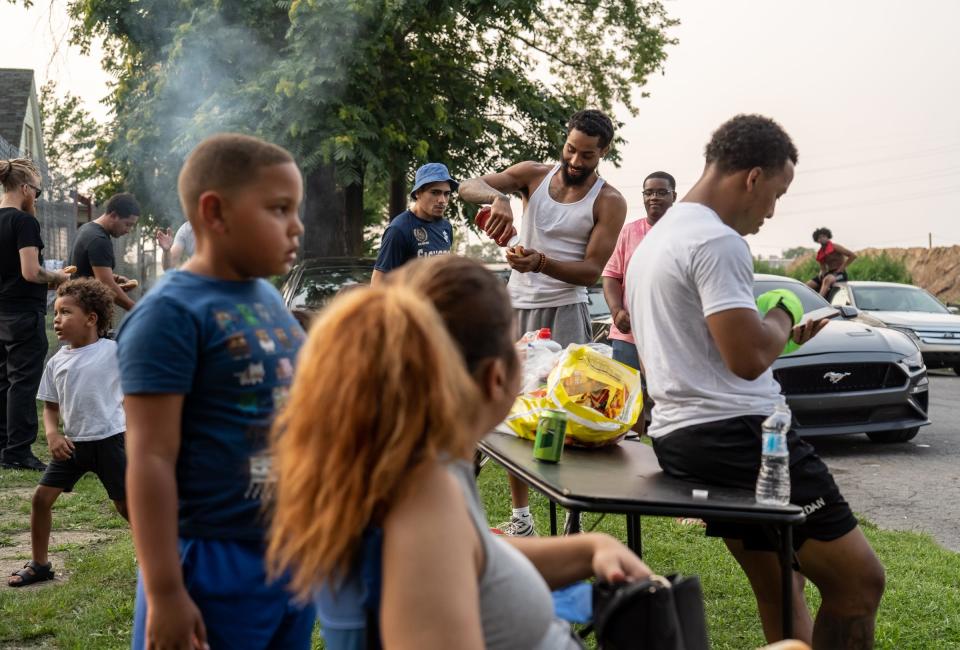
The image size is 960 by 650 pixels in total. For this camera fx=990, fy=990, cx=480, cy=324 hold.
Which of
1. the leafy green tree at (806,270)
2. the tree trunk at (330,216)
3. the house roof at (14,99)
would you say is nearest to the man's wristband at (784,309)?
the tree trunk at (330,216)

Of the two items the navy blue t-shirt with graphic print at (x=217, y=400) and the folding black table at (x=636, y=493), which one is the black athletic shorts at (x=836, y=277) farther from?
the navy blue t-shirt with graphic print at (x=217, y=400)

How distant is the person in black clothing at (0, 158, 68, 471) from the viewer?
6926 mm

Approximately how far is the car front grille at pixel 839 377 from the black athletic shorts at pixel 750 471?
5.16 metres

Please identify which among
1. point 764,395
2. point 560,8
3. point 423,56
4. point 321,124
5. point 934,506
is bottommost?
point 934,506

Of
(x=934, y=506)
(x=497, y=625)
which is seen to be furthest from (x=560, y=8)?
(x=497, y=625)

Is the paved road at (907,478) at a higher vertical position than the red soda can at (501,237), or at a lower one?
lower

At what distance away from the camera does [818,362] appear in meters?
8.05

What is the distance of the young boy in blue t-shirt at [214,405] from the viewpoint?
6.45 feet

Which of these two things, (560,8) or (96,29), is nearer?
(96,29)

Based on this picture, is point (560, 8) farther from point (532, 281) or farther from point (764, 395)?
point (764, 395)

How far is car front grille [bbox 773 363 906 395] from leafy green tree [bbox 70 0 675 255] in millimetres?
8158

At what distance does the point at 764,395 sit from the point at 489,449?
1070 mm

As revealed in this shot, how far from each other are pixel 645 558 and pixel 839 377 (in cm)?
377

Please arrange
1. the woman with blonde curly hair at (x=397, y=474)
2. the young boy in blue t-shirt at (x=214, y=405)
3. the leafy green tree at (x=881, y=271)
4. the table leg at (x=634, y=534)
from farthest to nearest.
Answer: the leafy green tree at (x=881, y=271)
the table leg at (x=634, y=534)
the young boy in blue t-shirt at (x=214, y=405)
the woman with blonde curly hair at (x=397, y=474)
